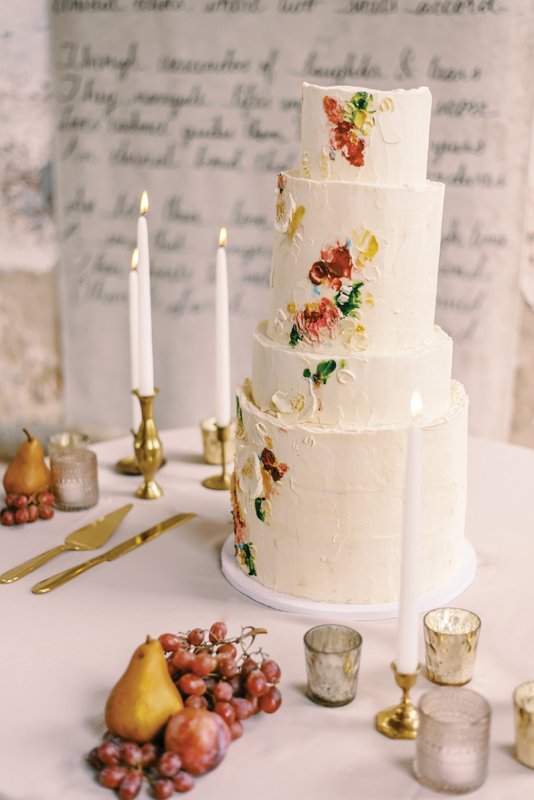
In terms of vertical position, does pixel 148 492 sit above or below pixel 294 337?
below

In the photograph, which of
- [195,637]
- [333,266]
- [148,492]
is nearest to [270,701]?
[195,637]

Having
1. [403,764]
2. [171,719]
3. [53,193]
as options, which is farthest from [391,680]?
[53,193]

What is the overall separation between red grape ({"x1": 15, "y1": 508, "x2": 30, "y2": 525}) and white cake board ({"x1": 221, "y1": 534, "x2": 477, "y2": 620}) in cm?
35

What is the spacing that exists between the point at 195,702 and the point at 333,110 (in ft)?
2.33

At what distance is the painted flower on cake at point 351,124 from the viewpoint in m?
1.15

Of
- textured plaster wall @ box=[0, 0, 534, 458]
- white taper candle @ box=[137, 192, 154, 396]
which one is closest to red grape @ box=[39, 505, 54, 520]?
white taper candle @ box=[137, 192, 154, 396]

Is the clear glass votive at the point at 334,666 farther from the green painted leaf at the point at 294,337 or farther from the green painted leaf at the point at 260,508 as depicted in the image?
the green painted leaf at the point at 294,337

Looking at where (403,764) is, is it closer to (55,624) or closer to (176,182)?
(55,624)

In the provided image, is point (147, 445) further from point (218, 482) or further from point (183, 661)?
point (183, 661)

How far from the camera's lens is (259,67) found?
230 centimetres

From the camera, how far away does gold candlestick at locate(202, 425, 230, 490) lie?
5.26 feet

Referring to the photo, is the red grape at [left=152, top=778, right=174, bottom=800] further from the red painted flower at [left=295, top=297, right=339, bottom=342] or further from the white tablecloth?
the red painted flower at [left=295, top=297, right=339, bottom=342]

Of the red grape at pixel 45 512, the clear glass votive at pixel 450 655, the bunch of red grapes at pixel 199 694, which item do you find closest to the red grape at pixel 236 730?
the bunch of red grapes at pixel 199 694

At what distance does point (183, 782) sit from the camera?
34.9 inches
